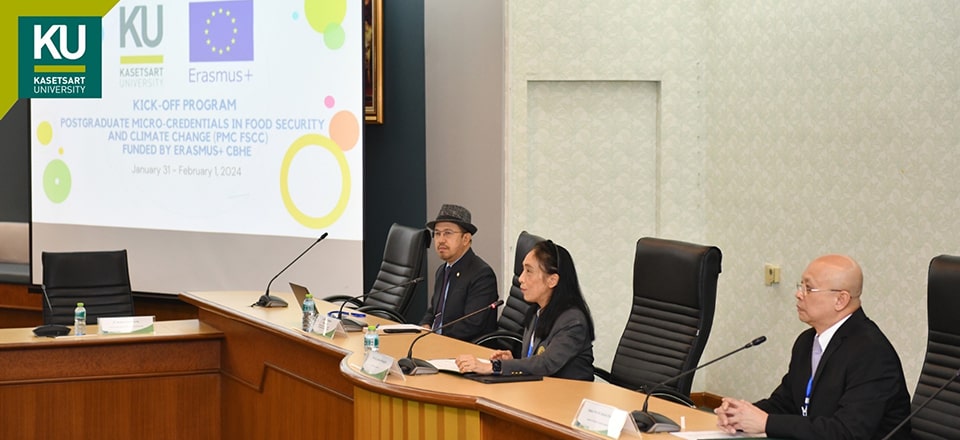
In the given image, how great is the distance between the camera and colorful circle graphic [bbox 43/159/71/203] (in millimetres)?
7434

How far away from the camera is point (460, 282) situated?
5.23 metres

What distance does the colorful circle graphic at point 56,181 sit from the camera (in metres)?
7.43

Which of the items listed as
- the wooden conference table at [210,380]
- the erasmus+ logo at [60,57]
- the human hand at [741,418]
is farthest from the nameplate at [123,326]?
the human hand at [741,418]

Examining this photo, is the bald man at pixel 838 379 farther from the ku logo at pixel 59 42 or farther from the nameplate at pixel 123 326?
the ku logo at pixel 59 42

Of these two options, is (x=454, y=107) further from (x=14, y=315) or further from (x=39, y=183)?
(x=14, y=315)

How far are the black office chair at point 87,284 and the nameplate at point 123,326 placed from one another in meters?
0.89

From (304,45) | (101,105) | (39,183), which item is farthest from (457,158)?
(39,183)

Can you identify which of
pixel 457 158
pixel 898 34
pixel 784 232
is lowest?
pixel 784 232

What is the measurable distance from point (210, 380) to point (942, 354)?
319 cm

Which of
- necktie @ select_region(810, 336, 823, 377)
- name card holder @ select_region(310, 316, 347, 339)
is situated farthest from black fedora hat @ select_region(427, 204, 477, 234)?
necktie @ select_region(810, 336, 823, 377)

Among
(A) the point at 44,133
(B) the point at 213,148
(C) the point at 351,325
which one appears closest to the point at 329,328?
(C) the point at 351,325

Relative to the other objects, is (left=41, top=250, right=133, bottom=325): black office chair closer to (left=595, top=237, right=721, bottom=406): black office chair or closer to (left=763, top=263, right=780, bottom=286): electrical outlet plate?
(left=595, top=237, right=721, bottom=406): black office chair

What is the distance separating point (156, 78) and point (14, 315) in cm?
219

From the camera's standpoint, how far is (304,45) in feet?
21.2
